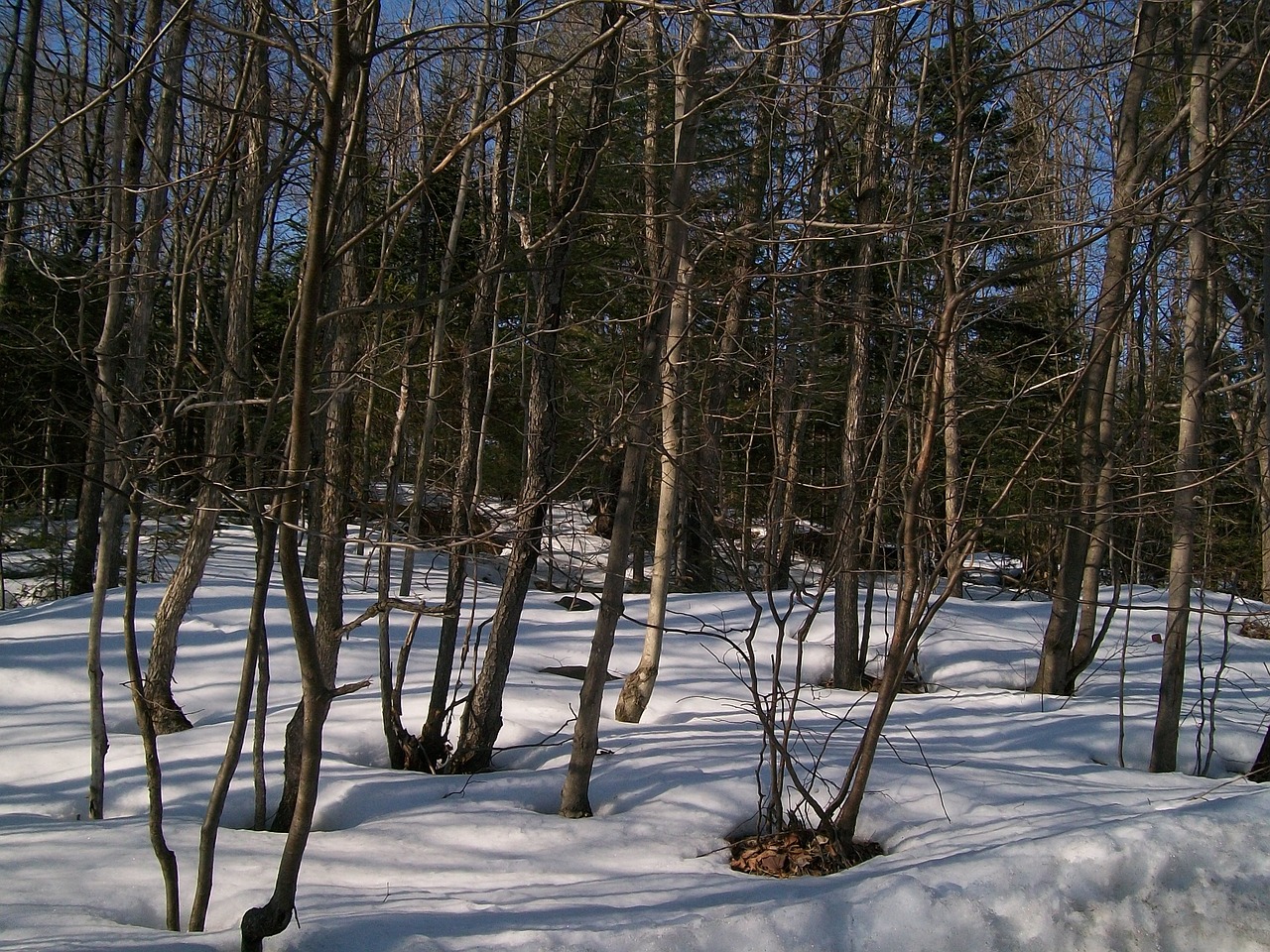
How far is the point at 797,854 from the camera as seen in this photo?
13.5 ft

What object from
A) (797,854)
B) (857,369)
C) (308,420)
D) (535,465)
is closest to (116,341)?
(535,465)

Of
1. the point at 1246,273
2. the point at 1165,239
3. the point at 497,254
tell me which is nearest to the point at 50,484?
the point at 497,254

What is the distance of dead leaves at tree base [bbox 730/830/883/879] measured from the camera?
4.06m

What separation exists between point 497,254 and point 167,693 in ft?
14.9

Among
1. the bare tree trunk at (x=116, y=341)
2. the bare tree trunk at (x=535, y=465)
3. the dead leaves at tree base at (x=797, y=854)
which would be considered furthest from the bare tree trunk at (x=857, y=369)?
the bare tree trunk at (x=116, y=341)

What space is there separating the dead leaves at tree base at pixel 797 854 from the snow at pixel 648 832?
0.10m

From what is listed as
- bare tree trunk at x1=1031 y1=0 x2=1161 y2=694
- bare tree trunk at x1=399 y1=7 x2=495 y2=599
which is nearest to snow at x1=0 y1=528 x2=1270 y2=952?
bare tree trunk at x1=1031 y1=0 x2=1161 y2=694

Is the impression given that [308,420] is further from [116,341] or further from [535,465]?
[116,341]

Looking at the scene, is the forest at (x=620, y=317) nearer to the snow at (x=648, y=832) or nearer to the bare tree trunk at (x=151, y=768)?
the bare tree trunk at (x=151, y=768)

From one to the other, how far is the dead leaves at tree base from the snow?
104mm

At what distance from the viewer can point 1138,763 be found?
667 centimetres

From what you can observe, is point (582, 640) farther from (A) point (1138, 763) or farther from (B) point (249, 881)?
(B) point (249, 881)

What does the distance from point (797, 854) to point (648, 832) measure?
2.40ft

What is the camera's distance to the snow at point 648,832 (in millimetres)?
2994
